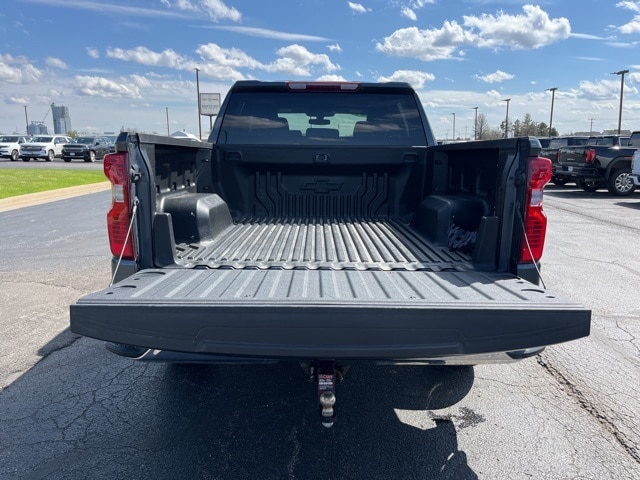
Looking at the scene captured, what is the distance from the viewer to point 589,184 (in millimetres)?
17719

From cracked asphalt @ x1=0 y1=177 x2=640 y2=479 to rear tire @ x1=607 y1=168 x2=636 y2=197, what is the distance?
44.1ft

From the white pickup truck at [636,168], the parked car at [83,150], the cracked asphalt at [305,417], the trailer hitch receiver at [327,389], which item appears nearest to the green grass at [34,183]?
the cracked asphalt at [305,417]

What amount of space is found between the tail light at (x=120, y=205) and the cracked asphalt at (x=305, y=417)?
1.14 m

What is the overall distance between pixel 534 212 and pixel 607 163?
15888mm

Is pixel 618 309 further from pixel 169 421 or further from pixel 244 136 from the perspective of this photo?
pixel 169 421

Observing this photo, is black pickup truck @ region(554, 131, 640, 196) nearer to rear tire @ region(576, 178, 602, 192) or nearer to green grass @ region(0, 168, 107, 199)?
rear tire @ region(576, 178, 602, 192)

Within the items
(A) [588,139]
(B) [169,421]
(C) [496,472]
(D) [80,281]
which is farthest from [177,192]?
(A) [588,139]

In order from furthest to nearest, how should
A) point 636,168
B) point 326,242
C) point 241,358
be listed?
point 636,168 → point 326,242 → point 241,358

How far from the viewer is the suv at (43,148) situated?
113 ft

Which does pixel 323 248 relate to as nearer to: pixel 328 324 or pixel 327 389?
pixel 327 389

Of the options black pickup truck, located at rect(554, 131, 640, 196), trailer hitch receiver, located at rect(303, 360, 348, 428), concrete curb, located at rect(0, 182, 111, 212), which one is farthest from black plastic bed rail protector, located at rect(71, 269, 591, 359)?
black pickup truck, located at rect(554, 131, 640, 196)

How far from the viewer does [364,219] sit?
485 centimetres

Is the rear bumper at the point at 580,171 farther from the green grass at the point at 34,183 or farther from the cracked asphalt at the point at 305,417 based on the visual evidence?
the green grass at the point at 34,183

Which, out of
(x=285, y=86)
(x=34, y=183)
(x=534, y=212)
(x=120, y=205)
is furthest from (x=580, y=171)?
(x=34, y=183)
